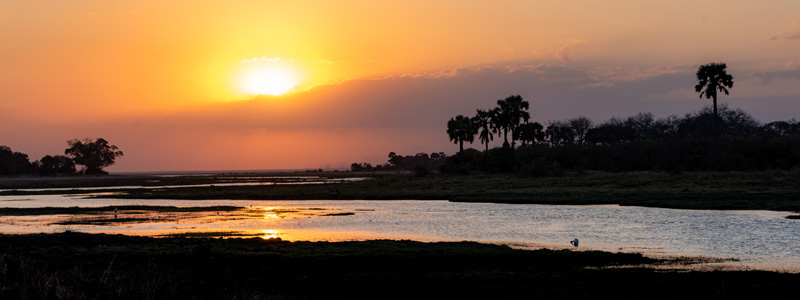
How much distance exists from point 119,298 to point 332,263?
358 inches

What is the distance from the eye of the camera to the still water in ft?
86.4

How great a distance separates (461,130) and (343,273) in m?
108

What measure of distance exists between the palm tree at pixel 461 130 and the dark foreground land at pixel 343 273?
10043 centimetres

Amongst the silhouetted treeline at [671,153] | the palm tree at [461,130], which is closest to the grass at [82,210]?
the silhouetted treeline at [671,153]

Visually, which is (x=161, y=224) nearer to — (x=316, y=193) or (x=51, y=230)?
(x=51, y=230)

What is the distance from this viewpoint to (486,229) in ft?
115

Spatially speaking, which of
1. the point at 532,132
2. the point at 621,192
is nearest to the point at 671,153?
the point at 532,132

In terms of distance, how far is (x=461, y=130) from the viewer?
12800 centimetres

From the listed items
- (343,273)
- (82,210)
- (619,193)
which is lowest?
(343,273)

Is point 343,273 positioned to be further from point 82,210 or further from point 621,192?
point 621,192

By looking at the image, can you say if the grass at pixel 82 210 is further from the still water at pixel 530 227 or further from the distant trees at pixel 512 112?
the distant trees at pixel 512 112

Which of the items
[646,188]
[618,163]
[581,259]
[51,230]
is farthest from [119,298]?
[618,163]

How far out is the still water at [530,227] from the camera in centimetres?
2633

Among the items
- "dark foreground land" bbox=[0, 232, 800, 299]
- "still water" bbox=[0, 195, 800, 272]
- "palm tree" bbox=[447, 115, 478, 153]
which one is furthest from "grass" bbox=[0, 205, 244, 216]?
"palm tree" bbox=[447, 115, 478, 153]
